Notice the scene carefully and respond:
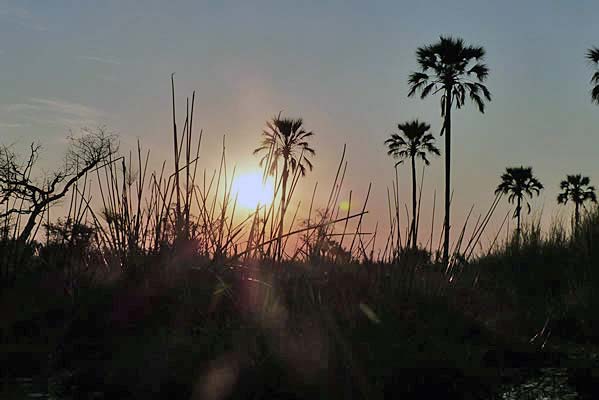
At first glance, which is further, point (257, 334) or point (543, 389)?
point (257, 334)

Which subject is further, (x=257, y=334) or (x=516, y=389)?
(x=257, y=334)

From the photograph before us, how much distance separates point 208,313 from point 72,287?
109 cm

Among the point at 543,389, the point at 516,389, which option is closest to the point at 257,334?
the point at 516,389

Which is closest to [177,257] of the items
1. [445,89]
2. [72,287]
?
[72,287]

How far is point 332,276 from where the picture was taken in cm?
500

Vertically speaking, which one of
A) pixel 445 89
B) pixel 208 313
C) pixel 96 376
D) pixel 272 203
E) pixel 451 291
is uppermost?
pixel 445 89

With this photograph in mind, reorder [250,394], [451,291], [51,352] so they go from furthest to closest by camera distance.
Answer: [451,291], [51,352], [250,394]

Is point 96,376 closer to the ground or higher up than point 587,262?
closer to the ground

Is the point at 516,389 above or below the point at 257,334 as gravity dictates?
below

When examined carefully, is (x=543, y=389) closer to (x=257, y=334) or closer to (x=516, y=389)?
(x=516, y=389)

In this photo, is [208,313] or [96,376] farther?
[208,313]

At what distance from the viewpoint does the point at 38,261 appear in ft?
21.7

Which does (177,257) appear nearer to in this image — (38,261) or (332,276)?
(332,276)

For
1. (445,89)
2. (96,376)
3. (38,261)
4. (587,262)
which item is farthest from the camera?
(445,89)
